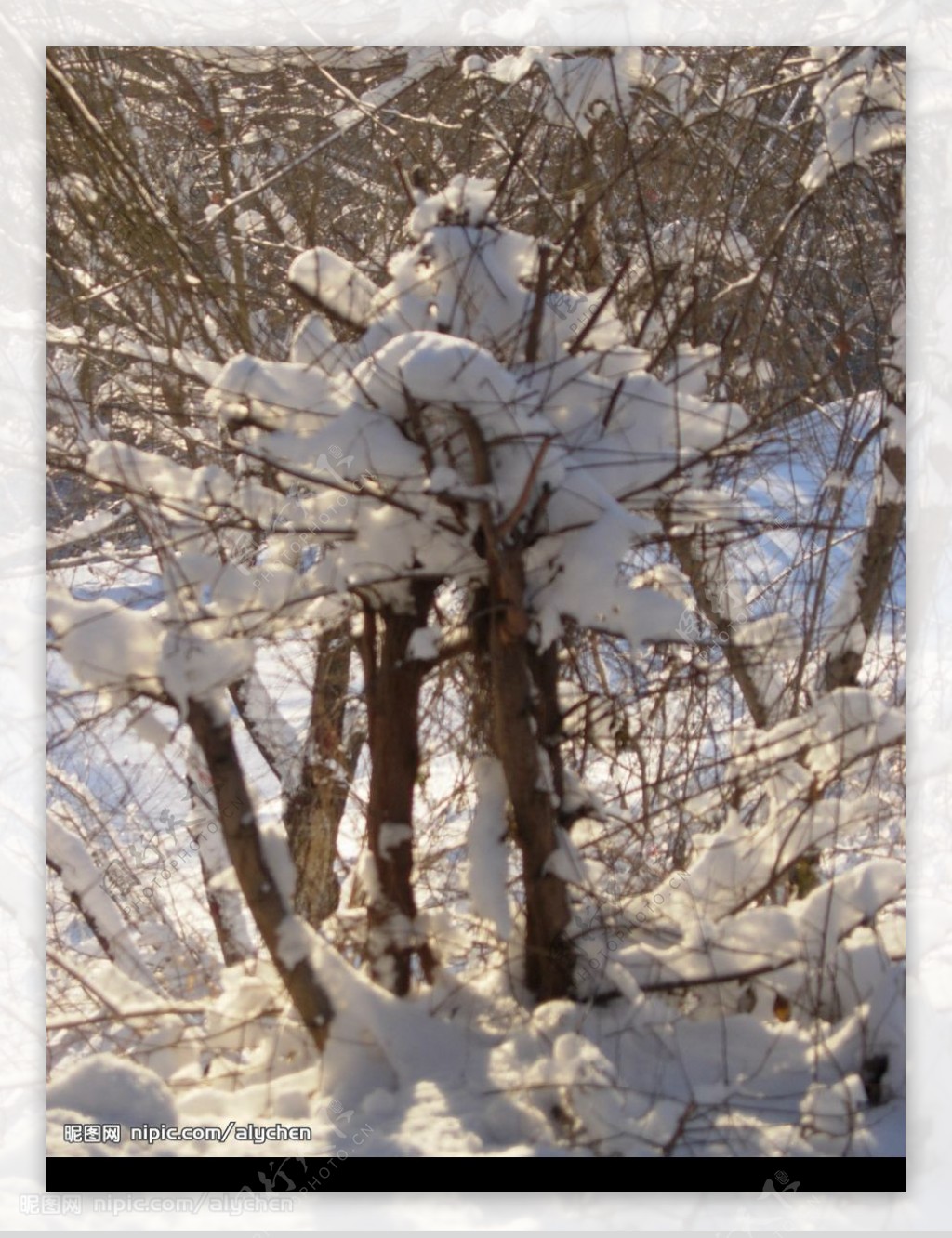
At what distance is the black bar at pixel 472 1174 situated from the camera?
58.7 inches

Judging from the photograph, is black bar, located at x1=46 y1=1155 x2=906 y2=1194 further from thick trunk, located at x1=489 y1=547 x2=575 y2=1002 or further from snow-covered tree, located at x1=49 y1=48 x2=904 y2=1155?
thick trunk, located at x1=489 y1=547 x2=575 y2=1002

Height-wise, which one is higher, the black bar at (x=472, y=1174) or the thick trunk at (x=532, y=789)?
the thick trunk at (x=532, y=789)

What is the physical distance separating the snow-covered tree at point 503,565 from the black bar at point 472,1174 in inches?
1.7

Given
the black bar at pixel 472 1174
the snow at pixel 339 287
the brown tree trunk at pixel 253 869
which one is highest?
the snow at pixel 339 287

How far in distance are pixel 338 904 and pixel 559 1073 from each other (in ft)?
1.27

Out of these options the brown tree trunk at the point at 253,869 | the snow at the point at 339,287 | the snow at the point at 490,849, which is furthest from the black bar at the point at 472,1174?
the snow at the point at 339,287

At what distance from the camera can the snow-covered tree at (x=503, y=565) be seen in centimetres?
150

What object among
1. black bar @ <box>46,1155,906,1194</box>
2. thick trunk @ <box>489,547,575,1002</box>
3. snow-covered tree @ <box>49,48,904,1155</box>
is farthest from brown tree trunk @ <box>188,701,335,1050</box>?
thick trunk @ <box>489,547,575,1002</box>

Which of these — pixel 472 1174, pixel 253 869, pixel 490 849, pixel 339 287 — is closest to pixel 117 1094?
pixel 253 869

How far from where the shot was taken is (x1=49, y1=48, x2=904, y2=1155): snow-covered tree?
4.91ft

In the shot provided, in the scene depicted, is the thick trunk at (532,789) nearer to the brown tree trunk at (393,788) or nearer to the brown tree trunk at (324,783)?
the brown tree trunk at (393,788)

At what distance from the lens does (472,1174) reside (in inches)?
58.7

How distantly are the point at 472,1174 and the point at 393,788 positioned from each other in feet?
1.76

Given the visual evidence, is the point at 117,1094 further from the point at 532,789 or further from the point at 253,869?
the point at 532,789
